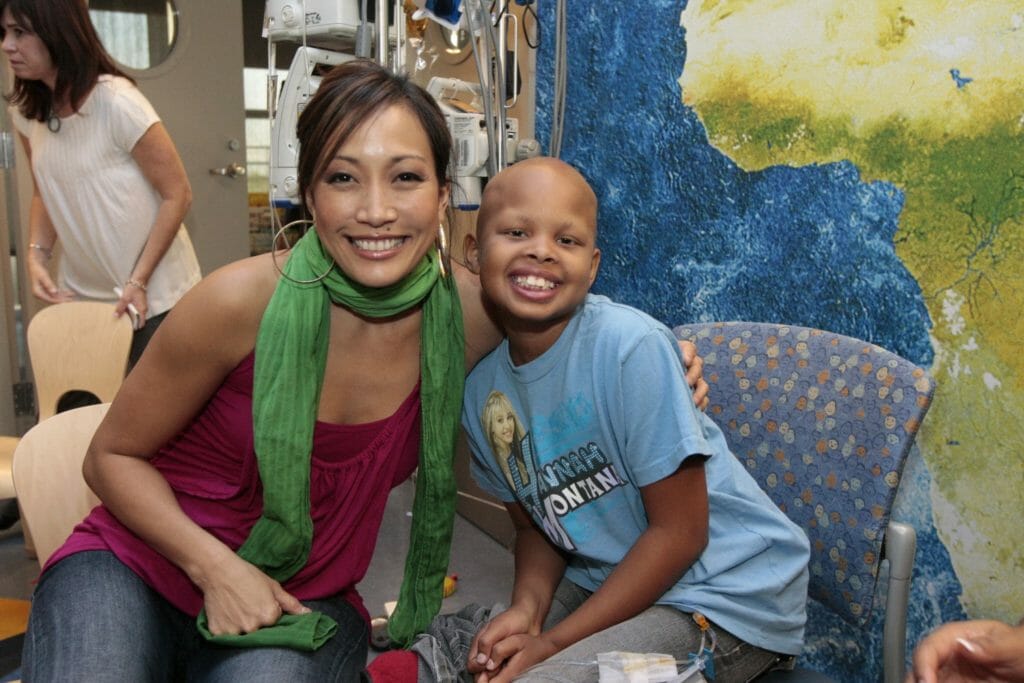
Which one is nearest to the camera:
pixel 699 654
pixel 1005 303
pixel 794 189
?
pixel 699 654

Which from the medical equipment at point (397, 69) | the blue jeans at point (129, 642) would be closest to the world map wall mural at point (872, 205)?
the medical equipment at point (397, 69)

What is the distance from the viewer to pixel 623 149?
6.78ft

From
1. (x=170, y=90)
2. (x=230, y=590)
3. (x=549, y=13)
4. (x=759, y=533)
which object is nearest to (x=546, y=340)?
(x=759, y=533)

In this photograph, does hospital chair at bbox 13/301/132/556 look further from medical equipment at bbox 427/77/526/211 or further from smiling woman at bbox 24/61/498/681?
smiling woman at bbox 24/61/498/681

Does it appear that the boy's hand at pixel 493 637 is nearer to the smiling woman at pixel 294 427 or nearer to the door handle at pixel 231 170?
the smiling woman at pixel 294 427

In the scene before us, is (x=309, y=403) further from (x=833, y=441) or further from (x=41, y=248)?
(x=41, y=248)

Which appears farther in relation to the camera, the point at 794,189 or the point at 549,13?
the point at 549,13

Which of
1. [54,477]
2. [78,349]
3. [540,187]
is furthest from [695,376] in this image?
[78,349]

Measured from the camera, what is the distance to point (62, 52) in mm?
2027

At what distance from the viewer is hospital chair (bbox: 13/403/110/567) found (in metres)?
1.27

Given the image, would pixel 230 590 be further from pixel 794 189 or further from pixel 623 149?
pixel 623 149

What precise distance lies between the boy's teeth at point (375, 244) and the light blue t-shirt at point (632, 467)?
0.24 metres

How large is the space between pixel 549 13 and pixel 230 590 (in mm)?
1734

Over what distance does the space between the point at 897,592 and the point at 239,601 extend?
0.86 metres
